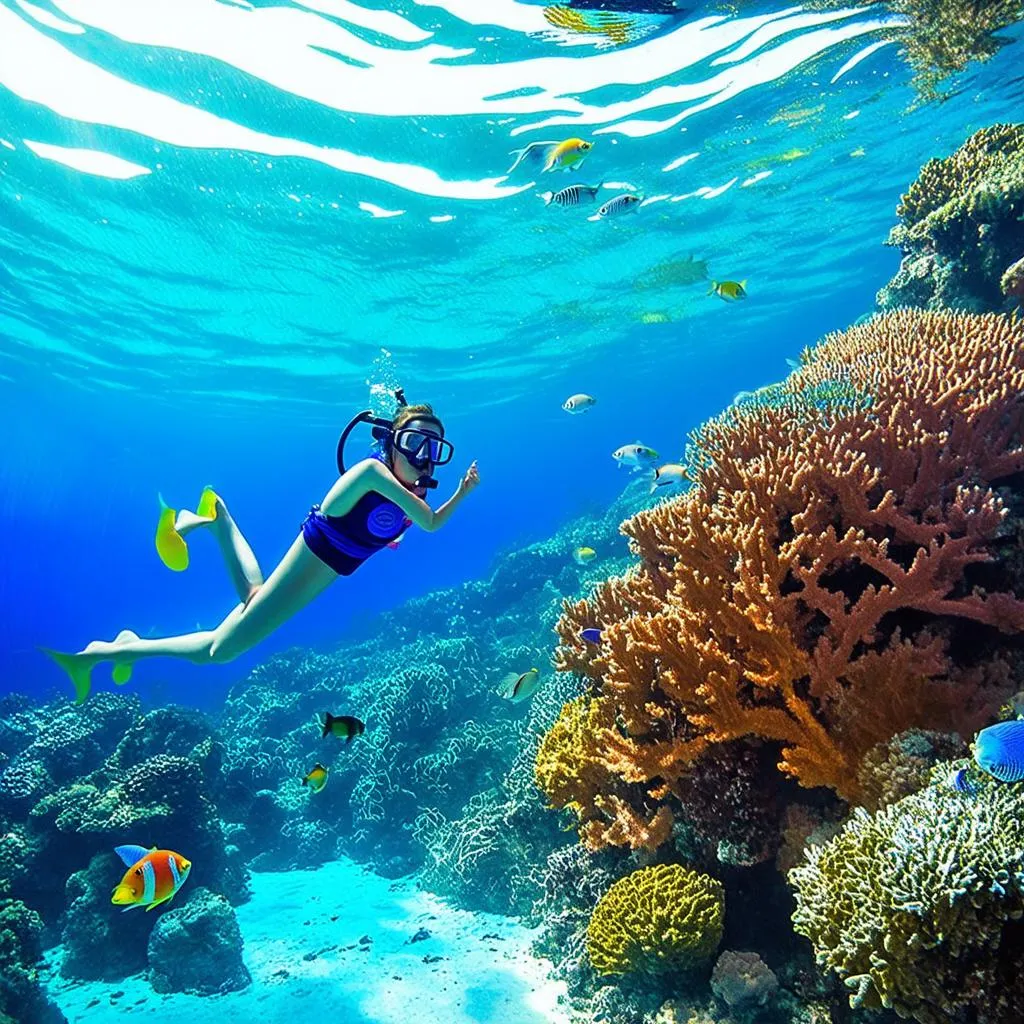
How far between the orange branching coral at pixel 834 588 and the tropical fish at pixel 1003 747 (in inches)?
50.4

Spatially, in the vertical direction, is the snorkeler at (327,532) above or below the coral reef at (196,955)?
above

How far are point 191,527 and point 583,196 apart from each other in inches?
258

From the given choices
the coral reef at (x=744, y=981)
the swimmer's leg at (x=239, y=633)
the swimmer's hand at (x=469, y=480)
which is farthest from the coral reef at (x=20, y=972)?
the swimmer's hand at (x=469, y=480)

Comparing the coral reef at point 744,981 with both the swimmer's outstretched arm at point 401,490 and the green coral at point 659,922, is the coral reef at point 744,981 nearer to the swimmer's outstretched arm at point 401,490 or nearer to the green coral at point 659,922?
the green coral at point 659,922

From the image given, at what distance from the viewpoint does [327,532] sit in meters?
4.70

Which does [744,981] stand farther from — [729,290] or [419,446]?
[729,290]

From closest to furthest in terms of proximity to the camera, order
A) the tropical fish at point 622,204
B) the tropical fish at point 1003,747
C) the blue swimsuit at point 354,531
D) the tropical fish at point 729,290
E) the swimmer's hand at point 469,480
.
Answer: the tropical fish at point 1003,747 → the swimmer's hand at point 469,480 → the blue swimsuit at point 354,531 → the tropical fish at point 729,290 → the tropical fish at point 622,204

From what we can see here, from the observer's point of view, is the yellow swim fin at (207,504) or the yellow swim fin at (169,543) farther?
the yellow swim fin at (207,504)

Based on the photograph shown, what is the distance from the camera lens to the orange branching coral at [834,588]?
3.54 metres

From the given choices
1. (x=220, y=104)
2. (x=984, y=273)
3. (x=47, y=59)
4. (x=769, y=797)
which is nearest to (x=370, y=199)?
(x=220, y=104)

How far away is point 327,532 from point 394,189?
52.7 feet

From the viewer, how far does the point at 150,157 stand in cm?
1538

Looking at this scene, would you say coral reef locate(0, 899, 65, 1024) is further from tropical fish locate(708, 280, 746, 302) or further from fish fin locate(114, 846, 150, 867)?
tropical fish locate(708, 280, 746, 302)

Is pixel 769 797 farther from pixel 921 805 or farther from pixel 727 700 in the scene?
pixel 921 805
